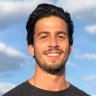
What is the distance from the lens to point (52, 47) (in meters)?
9.20

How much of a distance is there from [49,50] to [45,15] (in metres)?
1.14

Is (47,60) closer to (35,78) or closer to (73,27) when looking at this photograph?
(35,78)

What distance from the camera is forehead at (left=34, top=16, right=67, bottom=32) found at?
9461 mm

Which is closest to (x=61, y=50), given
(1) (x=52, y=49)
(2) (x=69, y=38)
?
(1) (x=52, y=49)

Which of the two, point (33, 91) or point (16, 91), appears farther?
point (16, 91)

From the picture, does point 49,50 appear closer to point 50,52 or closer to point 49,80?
point 50,52

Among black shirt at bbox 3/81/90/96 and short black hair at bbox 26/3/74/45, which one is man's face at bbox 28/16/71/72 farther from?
black shirt at bbox 3/81/90/96

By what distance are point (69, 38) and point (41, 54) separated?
1.13m

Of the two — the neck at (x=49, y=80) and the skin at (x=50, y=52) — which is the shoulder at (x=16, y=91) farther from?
the neck at (x=49, y=80)

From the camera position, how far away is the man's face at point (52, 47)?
9.27m

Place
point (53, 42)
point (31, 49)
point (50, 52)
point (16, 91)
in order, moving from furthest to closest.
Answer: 1. point (31, 49)
2. point (16, 91)
3. point (50, 52)
4. point (53, 42)

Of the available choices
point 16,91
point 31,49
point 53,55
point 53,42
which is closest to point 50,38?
point 53,42

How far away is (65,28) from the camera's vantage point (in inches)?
382

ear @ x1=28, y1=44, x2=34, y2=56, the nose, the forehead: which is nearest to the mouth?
the nose
